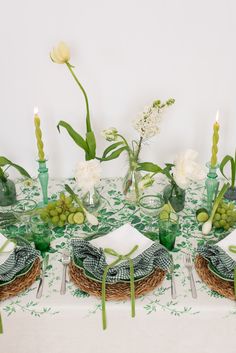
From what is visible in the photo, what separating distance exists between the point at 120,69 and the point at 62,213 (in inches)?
21.0

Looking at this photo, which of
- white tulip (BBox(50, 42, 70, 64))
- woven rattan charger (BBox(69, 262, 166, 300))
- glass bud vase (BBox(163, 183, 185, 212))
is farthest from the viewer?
glass bud vase (BBox(163, 183, 185, 212))

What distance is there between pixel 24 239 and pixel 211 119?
0.79 metres

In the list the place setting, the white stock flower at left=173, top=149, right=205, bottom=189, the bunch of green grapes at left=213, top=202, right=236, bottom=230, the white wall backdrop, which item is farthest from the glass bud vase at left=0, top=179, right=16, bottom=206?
the bunch of green grapes at left=213, top=202, right=236, bottom=230

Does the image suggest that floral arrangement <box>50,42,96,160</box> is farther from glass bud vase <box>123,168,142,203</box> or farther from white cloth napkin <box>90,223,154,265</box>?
white cloth napkin <box>90,223,154,265</box>

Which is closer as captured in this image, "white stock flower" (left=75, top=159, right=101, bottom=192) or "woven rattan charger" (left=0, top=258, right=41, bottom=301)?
"woven rattan charger" (left=0, top=258, right=41, bottom=301)

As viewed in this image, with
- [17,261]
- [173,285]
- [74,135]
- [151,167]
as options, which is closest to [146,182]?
[151,167]

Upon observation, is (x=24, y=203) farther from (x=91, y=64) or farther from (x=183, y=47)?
(x=183, y=47)

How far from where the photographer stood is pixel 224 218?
1.28 meters

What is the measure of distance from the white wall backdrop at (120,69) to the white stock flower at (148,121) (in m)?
0.21

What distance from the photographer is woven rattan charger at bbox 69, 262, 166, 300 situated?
1.04 metres

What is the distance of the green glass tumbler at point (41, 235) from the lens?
3.93 ft

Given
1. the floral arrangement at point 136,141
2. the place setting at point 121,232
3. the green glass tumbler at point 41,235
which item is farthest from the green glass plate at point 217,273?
the green glass tumbler at point 41,235

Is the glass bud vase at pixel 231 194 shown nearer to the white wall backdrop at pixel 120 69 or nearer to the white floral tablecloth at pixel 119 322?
the white wall backdrop at pixel 120 69

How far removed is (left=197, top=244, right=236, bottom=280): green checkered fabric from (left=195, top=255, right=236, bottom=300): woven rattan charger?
0.07 feet
